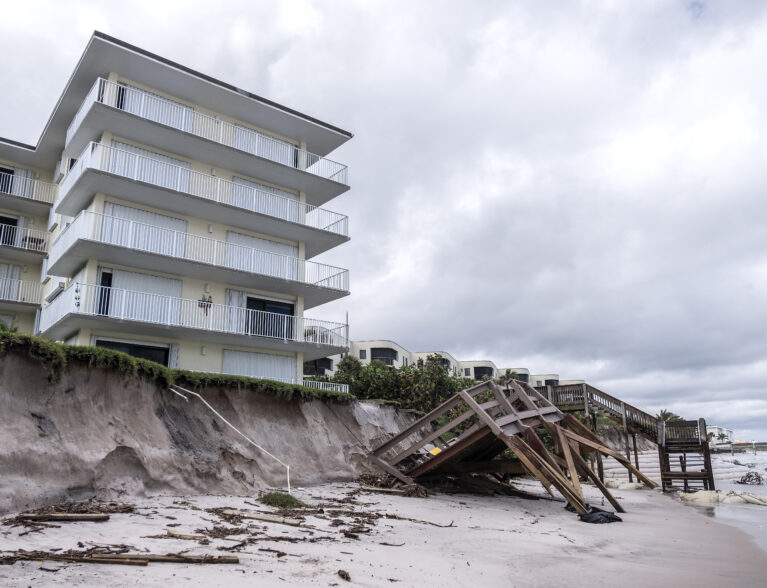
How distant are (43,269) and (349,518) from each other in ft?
79.3

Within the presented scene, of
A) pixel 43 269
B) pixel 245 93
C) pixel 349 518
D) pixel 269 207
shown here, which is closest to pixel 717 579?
pixel 349 518

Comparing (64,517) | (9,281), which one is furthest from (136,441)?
(9,281)

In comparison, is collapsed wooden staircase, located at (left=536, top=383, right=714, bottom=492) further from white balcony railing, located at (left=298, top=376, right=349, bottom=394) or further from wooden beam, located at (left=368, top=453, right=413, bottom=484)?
wooden beam, located at (left=368, top=453, right=413, bottom=484)

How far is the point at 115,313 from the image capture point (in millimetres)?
23172

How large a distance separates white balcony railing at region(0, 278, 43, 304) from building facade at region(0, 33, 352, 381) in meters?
0.06

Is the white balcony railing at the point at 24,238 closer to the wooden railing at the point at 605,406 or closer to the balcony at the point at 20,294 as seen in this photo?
the balcony at the point at 20,294

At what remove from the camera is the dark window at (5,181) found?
3023cm

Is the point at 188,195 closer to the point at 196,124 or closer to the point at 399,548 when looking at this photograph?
the point at 196,124

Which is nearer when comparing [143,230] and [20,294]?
[143,230]

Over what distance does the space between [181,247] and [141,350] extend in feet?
16.4

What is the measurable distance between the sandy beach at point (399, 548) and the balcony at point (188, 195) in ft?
49.5

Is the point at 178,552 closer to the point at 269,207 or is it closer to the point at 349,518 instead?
the point at 349,518

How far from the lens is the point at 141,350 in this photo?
24344mm

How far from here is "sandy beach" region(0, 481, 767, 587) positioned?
764 cm
